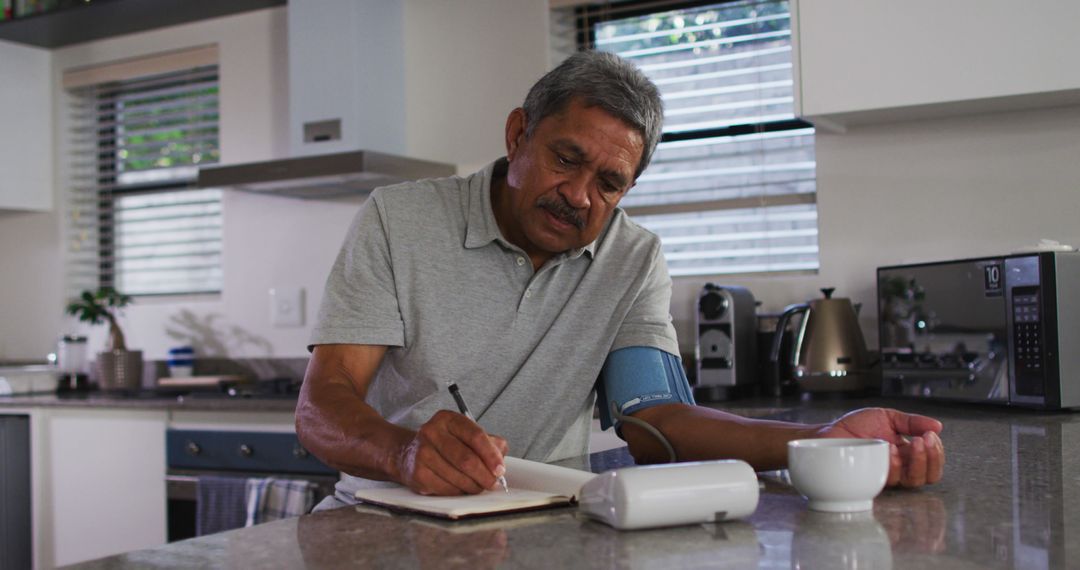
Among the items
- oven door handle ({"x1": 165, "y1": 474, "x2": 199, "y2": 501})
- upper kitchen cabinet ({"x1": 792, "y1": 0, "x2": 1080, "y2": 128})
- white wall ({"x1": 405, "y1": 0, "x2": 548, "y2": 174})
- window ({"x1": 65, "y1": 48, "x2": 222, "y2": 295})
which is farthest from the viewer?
window ({"x1": 65, "y1": 48, "x2": 222, "y2": 295})

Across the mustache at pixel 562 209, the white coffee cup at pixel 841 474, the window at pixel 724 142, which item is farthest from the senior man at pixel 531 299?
the window at pixel 724 142

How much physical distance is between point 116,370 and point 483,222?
253cm

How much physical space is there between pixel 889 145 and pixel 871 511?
1.92m

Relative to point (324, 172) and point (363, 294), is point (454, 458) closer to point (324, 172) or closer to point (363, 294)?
point (363, 294)

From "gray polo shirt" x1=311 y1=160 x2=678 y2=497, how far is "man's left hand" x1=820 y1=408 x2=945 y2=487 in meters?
0.39

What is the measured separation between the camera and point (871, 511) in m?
1.07

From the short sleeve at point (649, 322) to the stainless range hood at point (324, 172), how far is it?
1.62 m

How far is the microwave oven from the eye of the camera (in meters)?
2.17

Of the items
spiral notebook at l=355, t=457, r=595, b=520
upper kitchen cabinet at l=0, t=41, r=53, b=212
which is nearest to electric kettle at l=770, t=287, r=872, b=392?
spiral notebook at l=355, t=457, r=595, b=520

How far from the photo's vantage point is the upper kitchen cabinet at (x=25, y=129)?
3.98m

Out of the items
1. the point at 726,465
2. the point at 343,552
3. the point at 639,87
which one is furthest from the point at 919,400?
the point at 343,552

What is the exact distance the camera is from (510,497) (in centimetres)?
113

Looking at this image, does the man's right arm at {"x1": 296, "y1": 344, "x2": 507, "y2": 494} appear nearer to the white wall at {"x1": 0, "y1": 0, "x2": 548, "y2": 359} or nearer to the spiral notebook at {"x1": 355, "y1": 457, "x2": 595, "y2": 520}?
the spiral notebook at {"x1": 355, "y1": 457, "x2": 595, "y2": 520}

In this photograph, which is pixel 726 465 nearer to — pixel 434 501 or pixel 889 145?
pixel 434 501
